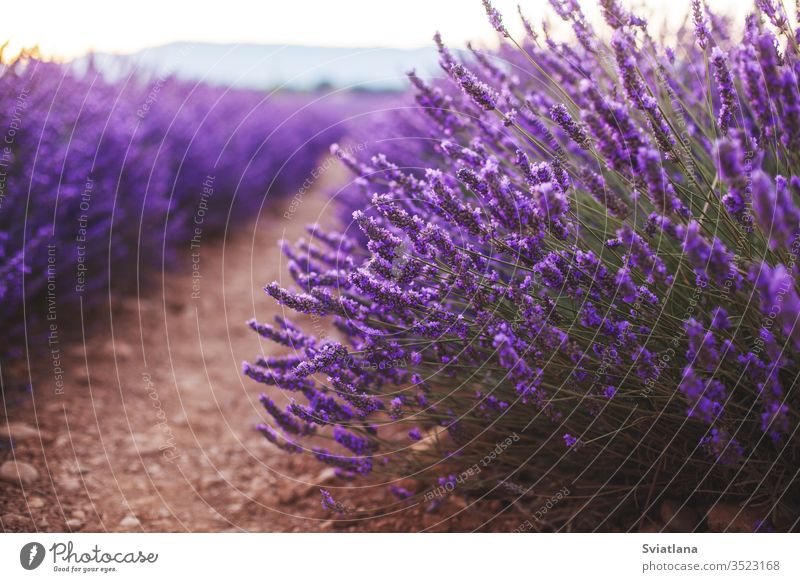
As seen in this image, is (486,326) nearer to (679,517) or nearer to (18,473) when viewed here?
(679,517)

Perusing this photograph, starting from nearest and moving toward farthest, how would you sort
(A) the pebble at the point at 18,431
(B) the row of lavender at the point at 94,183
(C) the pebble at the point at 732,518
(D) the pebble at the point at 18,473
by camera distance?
(C) the pebble at the point at 732,518 → (D) the pebble at the point at 18,473 → (A) the pebble at the point at 18,431 → (B) the row of lavender at the point at 94,183

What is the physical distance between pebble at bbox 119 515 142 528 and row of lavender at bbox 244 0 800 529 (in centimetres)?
50

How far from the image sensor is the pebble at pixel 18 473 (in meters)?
1.76

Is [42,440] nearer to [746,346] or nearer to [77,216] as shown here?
[77,216]

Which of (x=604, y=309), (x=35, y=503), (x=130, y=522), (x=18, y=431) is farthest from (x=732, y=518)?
(x=18, y=431)

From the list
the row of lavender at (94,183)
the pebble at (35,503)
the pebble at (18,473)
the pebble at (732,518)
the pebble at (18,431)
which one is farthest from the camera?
the row of lavender at (94,183)

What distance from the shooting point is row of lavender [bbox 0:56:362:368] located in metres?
2.24

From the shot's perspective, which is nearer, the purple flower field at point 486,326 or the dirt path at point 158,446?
the purple flower field at point 486,326

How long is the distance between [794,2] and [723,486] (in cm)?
120

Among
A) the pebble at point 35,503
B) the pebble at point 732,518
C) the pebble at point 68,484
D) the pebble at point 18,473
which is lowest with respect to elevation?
the pebble at point 732,518

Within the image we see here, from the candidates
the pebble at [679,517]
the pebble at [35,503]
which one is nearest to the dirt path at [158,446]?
the pebble at [35,503]

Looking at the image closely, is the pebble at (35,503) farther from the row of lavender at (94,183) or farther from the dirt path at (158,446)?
the row of lavender at (94,183)

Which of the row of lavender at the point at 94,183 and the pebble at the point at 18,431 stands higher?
the row of lavender at the point at 94,183

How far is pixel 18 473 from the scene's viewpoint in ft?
5.86
